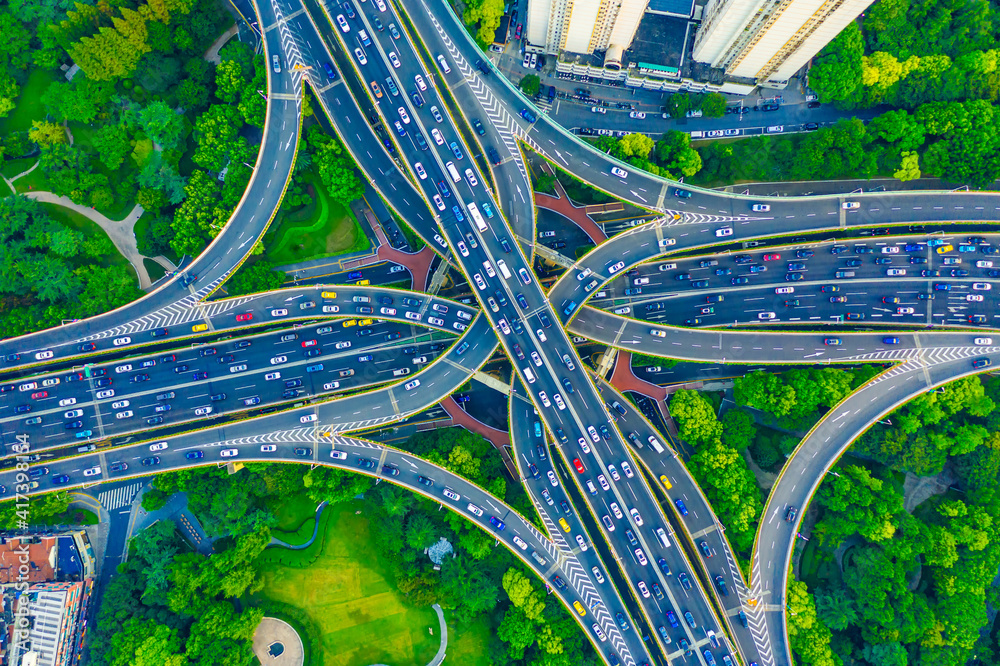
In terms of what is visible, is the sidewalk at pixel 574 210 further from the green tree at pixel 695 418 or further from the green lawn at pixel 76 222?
the green lawn at pixel 76 222

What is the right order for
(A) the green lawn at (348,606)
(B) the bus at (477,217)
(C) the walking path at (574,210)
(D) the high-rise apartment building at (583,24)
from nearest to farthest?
(D) the high-rise apartment building at (583,24)
(B) the bus at (477,217)
(A) the green lawn at (348,606)
(C) the walking path at (574,210)

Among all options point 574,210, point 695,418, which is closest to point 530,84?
point 574,210

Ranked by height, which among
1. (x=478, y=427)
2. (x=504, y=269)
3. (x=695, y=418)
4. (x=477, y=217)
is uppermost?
(x=477, y=217)

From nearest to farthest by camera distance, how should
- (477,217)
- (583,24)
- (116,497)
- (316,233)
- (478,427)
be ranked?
(583,24), (477,217), (116,497), (316,233), (478,427)

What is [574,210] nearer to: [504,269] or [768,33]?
[504,269]

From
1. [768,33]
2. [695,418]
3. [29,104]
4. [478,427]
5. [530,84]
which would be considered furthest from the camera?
[478,427]

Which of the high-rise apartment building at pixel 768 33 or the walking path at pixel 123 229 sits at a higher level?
the high-rise apartment building at pixel 768 33

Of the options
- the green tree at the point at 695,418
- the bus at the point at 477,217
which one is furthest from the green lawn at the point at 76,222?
the green tree at the point at 695,418

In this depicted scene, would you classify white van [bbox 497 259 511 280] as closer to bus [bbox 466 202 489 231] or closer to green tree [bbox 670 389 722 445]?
bus [bbox 466 202 489 231]
